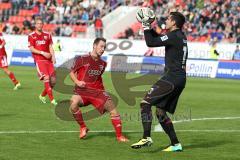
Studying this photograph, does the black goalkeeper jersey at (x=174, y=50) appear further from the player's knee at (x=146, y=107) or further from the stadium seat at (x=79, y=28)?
the stadium seat at (x=79, y=28)

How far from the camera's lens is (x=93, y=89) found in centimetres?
1285

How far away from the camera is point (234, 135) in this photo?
46.2ft

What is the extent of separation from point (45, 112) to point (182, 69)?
268 inches

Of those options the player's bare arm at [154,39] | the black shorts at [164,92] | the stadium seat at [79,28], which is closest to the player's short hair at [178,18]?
the player's bare arm at [154,39]

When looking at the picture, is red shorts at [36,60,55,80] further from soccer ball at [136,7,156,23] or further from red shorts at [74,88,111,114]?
soccer ball at [136,7,156,23]

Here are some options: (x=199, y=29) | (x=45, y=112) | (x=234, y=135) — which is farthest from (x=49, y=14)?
(x=234, y=135)

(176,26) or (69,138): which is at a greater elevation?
(176,26)

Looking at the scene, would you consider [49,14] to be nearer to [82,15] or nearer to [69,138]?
[82,15]

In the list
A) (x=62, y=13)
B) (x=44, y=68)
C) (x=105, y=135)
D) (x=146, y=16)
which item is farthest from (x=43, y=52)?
(x=62, y=13)

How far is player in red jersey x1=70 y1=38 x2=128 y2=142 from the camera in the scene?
41.9ft

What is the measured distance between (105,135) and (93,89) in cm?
117

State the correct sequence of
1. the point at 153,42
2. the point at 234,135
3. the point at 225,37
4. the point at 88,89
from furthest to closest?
the point at 225,37
the point at 234,135
the point at 88,89
the point at 153,42

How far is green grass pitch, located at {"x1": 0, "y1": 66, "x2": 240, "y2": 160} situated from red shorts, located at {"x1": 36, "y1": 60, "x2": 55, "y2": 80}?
0.89 meters

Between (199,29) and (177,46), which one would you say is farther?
(199,29)
